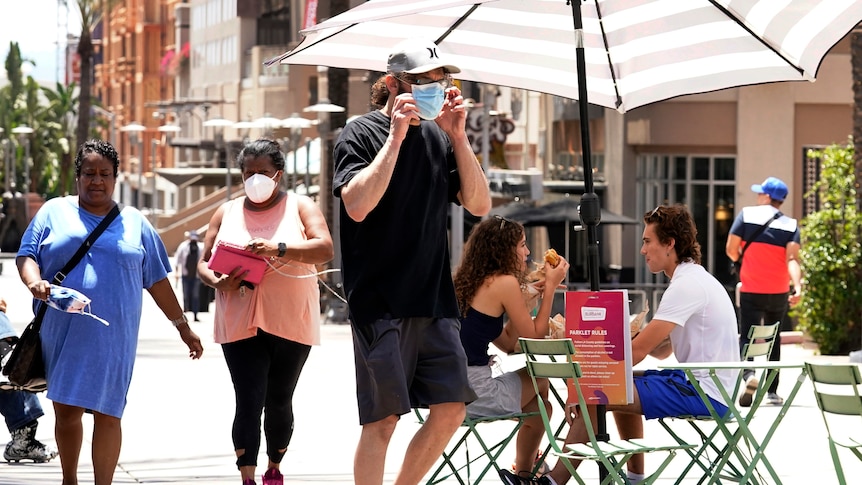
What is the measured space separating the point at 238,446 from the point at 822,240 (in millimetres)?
11214

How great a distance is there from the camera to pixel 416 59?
233 inches

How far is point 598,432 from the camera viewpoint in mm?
6910

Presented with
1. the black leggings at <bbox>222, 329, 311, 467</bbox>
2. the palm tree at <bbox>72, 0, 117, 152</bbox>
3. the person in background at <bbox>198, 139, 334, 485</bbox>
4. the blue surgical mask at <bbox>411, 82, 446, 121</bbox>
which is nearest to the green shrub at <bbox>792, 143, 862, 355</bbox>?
the person in background at <bbox>198, 139, 334, 485</bbox>

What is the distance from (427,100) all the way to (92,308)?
191 cm

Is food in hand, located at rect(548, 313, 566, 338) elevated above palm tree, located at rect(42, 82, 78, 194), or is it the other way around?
palm tree, located at rect(42, 82, 78, 194)

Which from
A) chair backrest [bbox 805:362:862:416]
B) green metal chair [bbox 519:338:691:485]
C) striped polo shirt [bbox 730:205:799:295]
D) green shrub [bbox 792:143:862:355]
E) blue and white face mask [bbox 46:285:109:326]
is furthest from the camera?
green shrub [bbox 792:143:862:355]

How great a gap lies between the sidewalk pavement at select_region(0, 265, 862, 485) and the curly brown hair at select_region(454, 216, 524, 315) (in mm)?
1174

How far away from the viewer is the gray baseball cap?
5.89 meters

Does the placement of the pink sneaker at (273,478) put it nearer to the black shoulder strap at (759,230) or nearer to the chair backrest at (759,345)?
the chair backrest at (759,345)

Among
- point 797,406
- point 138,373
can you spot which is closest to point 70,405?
point 797,406

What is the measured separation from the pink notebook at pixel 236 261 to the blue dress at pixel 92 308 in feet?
1.63

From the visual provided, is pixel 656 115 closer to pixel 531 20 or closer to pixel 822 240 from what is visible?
pixel 822 240

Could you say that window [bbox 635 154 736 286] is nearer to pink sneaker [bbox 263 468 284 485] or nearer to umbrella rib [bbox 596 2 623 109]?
umbrella rib [bbox 596 2 623 109]

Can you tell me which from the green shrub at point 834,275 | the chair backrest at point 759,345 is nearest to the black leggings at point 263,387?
the chair backrest at point 759,345
